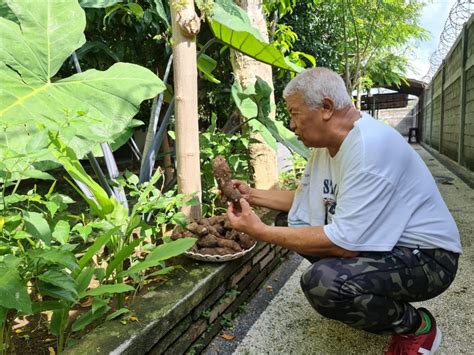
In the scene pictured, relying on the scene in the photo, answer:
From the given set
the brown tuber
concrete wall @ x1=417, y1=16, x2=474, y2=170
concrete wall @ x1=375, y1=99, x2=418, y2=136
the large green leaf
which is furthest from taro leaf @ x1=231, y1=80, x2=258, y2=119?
concrete wall @ x1=375, y1=99, x2=418, y2=136

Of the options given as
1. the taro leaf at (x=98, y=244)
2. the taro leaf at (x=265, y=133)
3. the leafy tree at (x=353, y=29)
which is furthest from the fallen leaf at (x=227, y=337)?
the leafy tree at (x=353, y=29)

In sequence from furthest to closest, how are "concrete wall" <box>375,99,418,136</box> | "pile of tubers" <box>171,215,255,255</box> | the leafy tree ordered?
"concrete wall" <box>375,99,418,136</box> → the leafy tree → "pile of tubers" <box>171,215,255,255</box>

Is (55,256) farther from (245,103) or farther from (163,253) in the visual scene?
(245,103)

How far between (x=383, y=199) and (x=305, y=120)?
0.34 metres

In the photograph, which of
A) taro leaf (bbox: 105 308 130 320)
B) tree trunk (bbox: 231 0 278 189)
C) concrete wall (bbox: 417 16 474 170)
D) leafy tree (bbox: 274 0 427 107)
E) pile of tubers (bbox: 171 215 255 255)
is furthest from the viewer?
leafy tree (bbox: 274 0 427 107)

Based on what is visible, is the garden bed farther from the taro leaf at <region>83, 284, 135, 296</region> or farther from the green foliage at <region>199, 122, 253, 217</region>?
the green foliage at <region>199, 122, 253, 217</region>

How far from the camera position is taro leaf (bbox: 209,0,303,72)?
1799 mm

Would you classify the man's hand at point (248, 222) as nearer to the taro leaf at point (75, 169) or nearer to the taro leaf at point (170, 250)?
the taro leaf at point (170, 250)

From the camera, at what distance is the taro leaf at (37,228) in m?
1.03

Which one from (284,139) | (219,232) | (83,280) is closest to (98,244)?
(83,280)

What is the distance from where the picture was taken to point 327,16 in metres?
7.24

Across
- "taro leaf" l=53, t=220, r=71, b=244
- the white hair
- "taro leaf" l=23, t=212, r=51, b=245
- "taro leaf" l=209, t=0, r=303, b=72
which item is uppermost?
"taro leaf" l=209, t=0, r=303, b=72

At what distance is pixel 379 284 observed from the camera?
1195 millimetres

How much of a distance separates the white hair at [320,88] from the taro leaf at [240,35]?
1.93 ft
